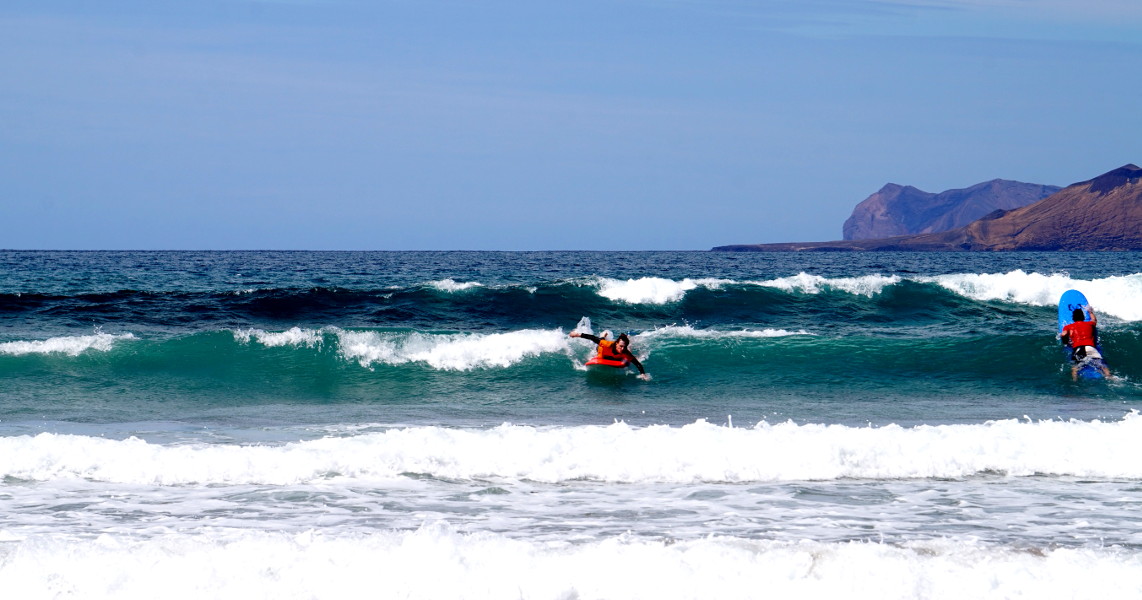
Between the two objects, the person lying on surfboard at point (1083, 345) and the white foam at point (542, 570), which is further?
the person lying on surfboard at point (1083, 345)

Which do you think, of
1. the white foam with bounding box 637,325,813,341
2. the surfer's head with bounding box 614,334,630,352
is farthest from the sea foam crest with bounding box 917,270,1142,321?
the surfer's head with bounding box 614,334,630,352

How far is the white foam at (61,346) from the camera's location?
16141 mm

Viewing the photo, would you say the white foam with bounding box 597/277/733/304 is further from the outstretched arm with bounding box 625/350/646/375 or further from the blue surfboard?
the blue surfboard

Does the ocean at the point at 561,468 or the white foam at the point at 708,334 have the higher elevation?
the white foam at the point at 708,334

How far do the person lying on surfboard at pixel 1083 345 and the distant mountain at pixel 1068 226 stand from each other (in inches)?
4747

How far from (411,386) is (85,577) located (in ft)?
30.4

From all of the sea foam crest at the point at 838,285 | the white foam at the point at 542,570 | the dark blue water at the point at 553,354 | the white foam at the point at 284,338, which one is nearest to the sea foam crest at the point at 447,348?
the dark blue water at the point at 553,354

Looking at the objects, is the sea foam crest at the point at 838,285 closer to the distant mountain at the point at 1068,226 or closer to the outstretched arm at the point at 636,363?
the outstretched arm at the point at 636,363

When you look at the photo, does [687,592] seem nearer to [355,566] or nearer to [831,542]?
[831,542]

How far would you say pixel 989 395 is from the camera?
1452 cm

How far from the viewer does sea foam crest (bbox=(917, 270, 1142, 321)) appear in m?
24.3

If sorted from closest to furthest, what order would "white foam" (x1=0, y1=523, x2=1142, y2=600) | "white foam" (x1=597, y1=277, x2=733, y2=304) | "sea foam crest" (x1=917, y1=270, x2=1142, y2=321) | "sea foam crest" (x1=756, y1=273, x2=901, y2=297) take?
"white foam" (x1=0, y1=523, x2=1142, y2=600) < "sea foam crest" (x1=917, y1=270, x2=1142, y2=321) < "white foam" (x1=597, y1=277, x2=733, y2=304) < "sea foam crest" (x1=756, y1=273, x2=901, y2=297)

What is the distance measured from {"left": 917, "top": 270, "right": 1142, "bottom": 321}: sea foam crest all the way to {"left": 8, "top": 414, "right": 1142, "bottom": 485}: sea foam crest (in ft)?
55.7

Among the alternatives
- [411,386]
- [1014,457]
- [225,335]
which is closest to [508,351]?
[411,386]
